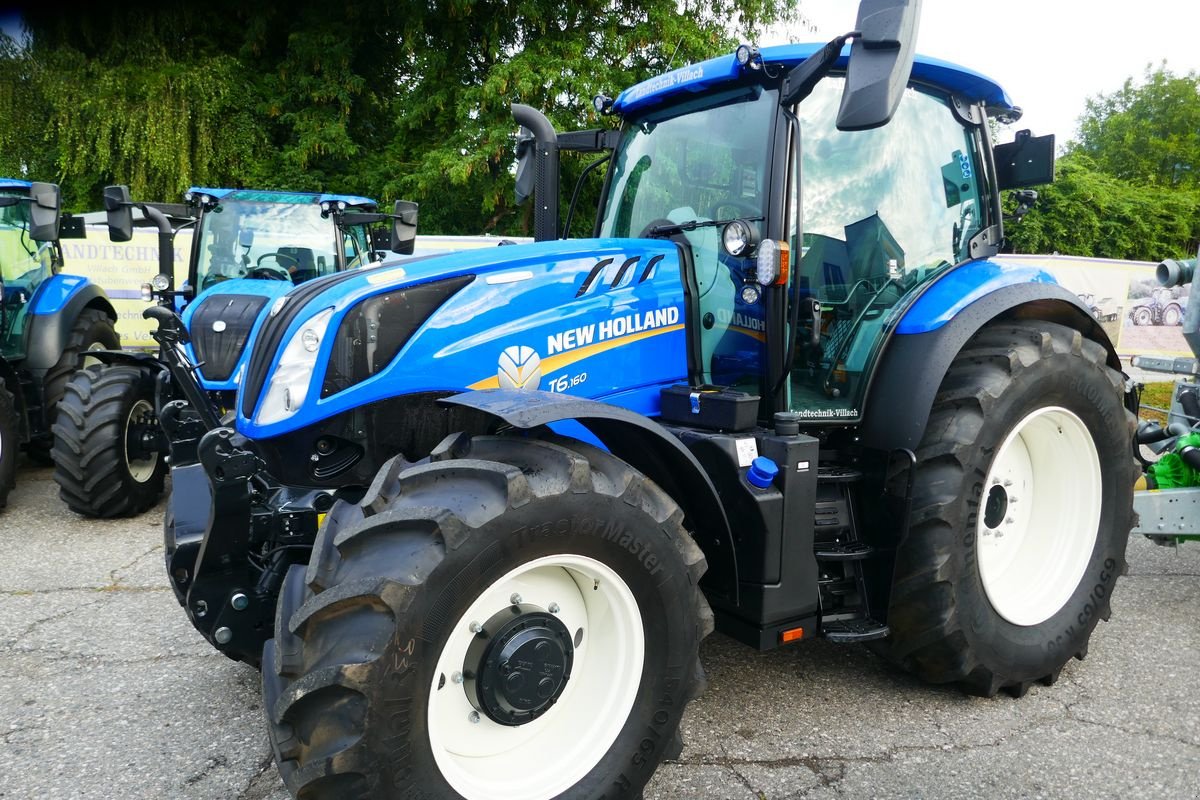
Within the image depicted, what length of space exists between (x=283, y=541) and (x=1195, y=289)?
192 inches

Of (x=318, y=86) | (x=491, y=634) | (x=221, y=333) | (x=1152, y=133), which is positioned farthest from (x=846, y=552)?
(x=1152, y=133)

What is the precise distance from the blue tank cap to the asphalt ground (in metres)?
0.92

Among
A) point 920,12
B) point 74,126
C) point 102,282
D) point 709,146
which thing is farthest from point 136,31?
point 920,12

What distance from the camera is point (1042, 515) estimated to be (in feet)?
11.8

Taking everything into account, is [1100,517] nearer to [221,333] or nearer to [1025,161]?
[1025,161]

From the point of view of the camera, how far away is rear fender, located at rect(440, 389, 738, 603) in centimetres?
228

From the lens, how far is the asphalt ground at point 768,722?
8.73 feet

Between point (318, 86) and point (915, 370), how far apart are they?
14.4 metres

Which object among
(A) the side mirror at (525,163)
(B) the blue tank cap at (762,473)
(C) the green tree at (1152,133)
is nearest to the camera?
(B) the blue tank cap at (762,473)

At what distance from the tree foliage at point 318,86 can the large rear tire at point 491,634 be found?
1129cm

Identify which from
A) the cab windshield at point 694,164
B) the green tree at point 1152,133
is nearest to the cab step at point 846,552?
the cab windshield at point 694,164

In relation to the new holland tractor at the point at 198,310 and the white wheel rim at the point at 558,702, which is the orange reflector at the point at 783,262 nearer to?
the white wheel rim at the point at 558,702

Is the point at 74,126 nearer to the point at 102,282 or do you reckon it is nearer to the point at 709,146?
the point at 102,282

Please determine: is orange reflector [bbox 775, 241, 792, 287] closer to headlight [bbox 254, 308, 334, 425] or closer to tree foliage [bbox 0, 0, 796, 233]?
headlight [bbox 254, 308, 334, 425]
